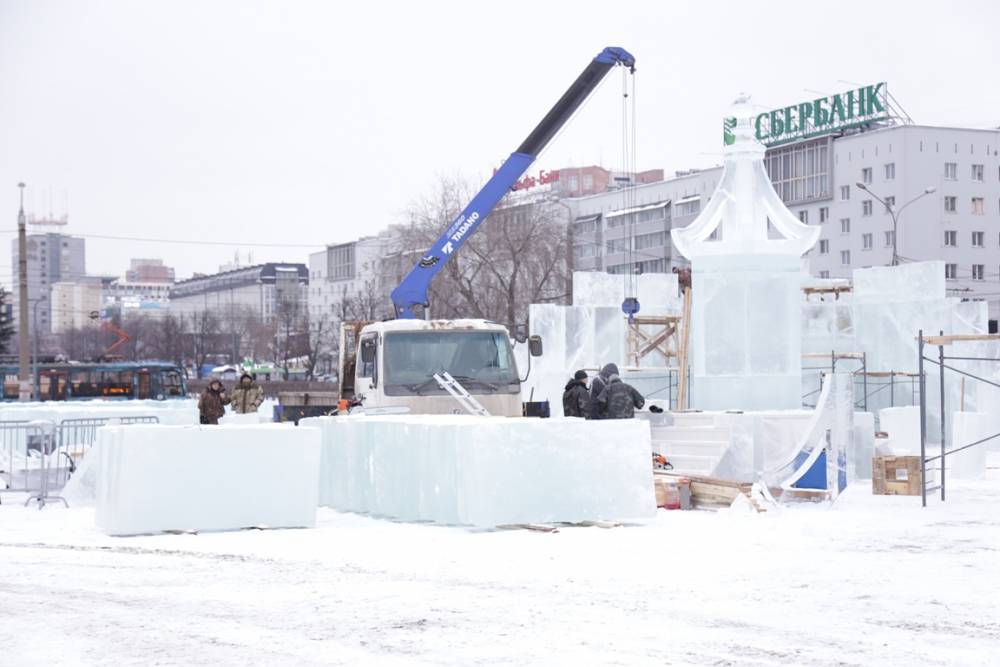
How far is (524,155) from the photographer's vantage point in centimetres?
2639

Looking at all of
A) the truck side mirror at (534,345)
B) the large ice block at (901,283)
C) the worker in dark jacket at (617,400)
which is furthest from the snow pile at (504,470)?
the large ice block at (901,283)

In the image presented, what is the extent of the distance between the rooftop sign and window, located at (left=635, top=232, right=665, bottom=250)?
15.5 meters

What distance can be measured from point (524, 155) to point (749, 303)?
17.8ft

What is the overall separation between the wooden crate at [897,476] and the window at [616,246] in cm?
8845

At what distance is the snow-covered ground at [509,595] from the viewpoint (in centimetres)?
825

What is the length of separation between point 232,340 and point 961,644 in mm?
127128

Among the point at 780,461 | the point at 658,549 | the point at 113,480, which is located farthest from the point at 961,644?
the point at 780,461

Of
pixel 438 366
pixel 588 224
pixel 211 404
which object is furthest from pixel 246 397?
pixel 588 224

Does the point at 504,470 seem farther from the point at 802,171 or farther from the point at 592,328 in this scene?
the point at 802,171

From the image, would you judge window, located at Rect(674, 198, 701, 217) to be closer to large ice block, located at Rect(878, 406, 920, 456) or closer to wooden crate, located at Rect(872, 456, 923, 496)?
large ice block, located at Rect(878, 406, 920, 456)

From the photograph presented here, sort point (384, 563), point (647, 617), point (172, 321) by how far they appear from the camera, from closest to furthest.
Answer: point (647, 617)
point (384, 563)
point (172, 321)

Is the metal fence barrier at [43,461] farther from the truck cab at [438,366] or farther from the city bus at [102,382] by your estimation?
the city bus at [102,382]

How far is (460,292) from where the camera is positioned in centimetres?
5528

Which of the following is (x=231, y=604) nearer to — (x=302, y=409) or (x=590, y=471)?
(x=590, y=471)
